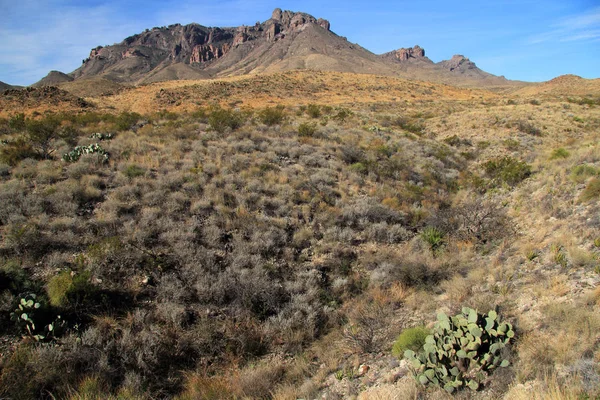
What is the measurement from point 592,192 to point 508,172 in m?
4.17

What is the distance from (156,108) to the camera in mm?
30156

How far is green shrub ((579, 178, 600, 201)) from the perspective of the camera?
23.4ft

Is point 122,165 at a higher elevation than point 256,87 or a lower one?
lower

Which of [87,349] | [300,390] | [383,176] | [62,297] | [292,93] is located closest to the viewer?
[300,390]

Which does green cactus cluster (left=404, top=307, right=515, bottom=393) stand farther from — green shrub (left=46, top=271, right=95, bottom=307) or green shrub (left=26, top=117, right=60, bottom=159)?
green shrub (left=26, top=117, right=60, bottom=159)

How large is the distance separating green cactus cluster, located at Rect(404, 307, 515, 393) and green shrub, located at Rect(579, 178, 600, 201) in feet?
17.9

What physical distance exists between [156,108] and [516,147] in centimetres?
3048

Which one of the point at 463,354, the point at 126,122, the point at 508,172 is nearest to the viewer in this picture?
the point at 463,354

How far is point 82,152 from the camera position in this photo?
10.4m

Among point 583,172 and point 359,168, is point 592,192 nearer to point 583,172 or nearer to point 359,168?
point 583,172

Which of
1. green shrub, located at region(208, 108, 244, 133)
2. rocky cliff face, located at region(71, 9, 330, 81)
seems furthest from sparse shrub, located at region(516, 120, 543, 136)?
rocky cliff face, located at region(71, 9, 330, 81)

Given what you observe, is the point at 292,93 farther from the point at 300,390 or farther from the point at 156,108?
the point at 300,390

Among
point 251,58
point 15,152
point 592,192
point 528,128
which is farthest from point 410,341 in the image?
point 251,58

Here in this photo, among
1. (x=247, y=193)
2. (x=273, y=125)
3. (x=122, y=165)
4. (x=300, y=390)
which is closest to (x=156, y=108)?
(x=273, y=125)
